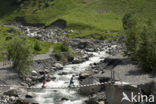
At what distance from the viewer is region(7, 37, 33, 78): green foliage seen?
6406 cm

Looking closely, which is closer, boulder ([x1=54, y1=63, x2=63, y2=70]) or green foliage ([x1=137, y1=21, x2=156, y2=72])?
green foliage ([x1=137, y1=21, x2=156, y2=72])

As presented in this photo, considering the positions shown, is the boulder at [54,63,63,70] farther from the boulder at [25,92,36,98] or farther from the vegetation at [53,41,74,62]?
the boulder at [25,92,36,98]

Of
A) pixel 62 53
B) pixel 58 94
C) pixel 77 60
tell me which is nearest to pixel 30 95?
pixel 58 94

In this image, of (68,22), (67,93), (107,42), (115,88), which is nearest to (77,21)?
(68,22)

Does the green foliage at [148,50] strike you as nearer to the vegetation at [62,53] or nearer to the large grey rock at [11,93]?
the large grey rock at [11,93]

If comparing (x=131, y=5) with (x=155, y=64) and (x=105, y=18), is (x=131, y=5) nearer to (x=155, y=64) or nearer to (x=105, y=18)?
(x=105, y=18)

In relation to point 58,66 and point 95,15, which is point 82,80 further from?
point 95,15

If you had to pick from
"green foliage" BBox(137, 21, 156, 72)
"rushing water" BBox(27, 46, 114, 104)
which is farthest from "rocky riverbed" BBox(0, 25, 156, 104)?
"green foliage" BBox(137, 21, 156, 72)

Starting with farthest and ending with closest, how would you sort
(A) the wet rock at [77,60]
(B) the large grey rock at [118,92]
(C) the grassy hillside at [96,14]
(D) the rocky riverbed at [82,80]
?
(C) the grassy hillside at [96,14] < (A) the wet rock at [77,60] < (D) the rocky riverbed at [82,80] < (B) the large grey rock at [118,92]

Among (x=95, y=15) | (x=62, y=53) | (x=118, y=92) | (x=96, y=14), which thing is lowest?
(x=62, y=53)

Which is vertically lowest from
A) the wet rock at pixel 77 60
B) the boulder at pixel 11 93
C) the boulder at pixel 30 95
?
the wet rock at pixel 77 60

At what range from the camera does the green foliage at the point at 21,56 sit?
6406cm

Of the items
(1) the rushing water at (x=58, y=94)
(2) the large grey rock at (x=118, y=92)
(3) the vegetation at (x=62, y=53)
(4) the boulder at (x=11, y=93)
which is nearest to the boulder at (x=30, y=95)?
(1) the rushing water at (x=58, y=94)

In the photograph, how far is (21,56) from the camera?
209 feet
